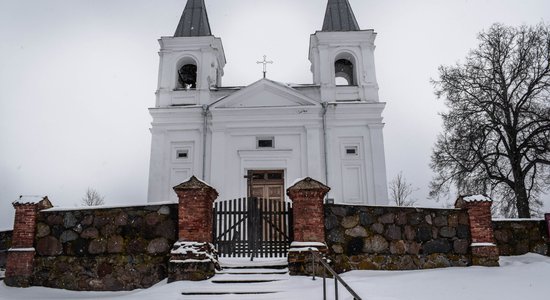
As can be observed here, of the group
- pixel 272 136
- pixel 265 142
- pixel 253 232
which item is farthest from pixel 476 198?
pixel 265 142

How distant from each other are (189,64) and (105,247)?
12.5 meters

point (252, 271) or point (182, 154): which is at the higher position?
point (182, 154)

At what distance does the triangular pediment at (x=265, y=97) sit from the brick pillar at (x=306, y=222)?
9021mm

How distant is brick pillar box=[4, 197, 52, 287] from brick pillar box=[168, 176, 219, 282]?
3.17 m

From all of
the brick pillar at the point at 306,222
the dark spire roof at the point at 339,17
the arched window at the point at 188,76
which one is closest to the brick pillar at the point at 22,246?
the brick pillar at the point at 306,222

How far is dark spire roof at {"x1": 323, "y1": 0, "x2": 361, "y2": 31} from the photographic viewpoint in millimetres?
21438

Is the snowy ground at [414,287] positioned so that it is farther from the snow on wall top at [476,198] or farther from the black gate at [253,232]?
the snow on wall top at [476,198]

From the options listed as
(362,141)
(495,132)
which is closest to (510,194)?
(495,132)

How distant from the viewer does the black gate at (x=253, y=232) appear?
10.0 meters

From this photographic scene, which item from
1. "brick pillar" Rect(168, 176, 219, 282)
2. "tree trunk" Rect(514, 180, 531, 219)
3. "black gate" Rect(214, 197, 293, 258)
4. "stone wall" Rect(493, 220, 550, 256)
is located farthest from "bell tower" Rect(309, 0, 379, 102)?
"brick pillar" Rect(168, 176, 219, 282)

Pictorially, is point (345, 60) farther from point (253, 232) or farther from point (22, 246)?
point (22, 246)

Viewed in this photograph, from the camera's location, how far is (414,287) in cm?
852

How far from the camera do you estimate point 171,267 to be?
918cm

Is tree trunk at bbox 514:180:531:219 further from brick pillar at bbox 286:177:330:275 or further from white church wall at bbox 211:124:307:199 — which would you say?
brick pillar at bbox 286:177:330:275
